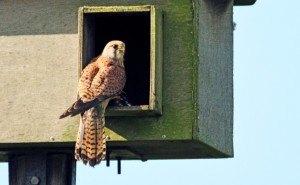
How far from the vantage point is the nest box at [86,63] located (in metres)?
12.8

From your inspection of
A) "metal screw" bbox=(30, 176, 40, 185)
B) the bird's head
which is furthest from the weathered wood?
the bird's head

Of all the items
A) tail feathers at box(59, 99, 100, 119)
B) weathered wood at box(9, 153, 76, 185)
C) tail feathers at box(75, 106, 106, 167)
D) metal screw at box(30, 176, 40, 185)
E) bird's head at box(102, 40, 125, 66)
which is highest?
bird's head at box(102, 40, 125, 66)

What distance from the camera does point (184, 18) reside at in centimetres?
1306

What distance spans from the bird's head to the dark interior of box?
70 centimetres

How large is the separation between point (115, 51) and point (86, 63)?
22 centimetres

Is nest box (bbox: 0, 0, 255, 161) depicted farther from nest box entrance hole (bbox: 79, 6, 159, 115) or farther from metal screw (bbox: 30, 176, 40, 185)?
metal screw (bbox: 30, 176, 40, 185)

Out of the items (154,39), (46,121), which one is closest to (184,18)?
(154,39)

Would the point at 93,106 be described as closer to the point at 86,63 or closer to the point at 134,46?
the point at 86,63

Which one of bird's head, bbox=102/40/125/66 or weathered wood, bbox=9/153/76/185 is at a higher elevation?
bird's head, bbox=102/40/125/66

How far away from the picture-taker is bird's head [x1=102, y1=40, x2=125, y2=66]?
12984 millimetres

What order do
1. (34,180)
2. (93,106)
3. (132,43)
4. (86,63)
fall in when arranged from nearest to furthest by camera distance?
1. (93,106)
2. (86,63)
3. (34,180)
4. (132,43)

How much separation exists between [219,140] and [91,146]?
1334 mm

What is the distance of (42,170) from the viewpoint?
13508mm

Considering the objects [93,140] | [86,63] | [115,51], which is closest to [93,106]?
[93,140]
